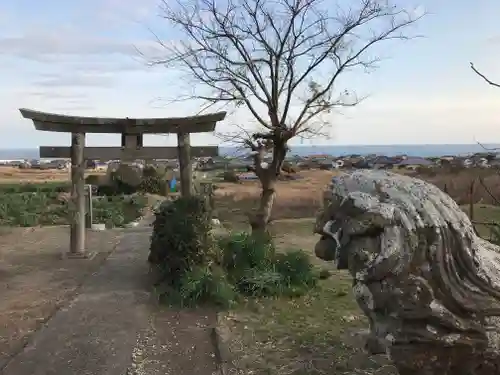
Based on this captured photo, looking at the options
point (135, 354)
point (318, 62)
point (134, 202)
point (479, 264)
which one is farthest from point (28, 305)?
point (134, 202)

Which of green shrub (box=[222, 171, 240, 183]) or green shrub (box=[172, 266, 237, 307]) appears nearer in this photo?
green shrub (box=[172, 266, 237, 307])

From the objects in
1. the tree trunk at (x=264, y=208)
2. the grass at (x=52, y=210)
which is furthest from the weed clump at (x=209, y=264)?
the grass at (x=52, y=210)

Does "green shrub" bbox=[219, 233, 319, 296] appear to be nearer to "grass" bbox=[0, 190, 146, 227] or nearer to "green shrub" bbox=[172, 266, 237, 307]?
"green shrub" bbox=[172, 266, 237, 307]

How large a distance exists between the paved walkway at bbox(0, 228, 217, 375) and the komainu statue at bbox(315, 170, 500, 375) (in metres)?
2.11

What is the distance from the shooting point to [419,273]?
7.28ft

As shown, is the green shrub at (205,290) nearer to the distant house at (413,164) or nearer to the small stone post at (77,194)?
the small stone post at (77,194)

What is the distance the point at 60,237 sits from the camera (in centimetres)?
1126

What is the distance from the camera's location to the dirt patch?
17.5ft

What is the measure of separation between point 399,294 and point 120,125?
7.06 meters

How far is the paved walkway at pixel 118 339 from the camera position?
163 inches

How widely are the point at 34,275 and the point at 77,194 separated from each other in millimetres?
1630

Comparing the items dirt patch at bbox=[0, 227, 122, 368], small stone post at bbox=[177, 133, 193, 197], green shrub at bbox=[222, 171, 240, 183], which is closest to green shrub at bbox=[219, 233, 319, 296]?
small stone post at bbox=[177, 133, 193, 197]

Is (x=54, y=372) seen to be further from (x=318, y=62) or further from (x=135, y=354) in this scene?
(x=318, y=62)

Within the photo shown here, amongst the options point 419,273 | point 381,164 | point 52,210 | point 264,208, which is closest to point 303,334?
point 419,273
